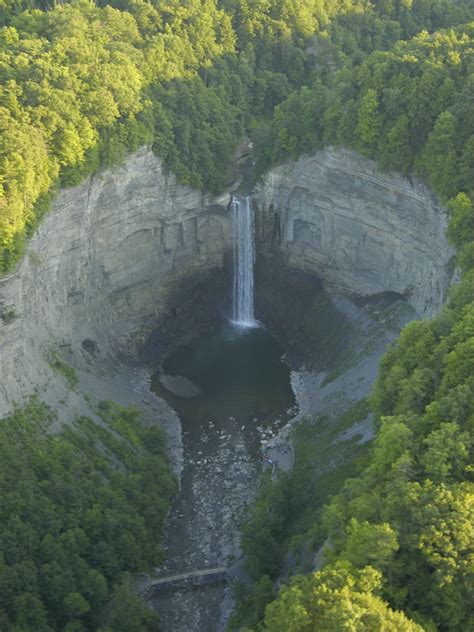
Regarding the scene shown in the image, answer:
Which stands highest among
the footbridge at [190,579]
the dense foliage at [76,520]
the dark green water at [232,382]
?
the dark green water at [232,382]

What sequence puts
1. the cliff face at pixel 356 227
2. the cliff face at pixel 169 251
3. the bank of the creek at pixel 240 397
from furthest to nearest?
1. the cliff face at pixel 356 227
2. the cliff face at pixel 169 251
3. the bank of the creek at pixel 240 397

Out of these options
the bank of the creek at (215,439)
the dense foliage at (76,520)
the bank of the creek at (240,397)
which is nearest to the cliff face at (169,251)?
the bank of the creek at (240,397)

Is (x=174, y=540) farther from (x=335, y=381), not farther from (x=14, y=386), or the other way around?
(x=335, y=381)

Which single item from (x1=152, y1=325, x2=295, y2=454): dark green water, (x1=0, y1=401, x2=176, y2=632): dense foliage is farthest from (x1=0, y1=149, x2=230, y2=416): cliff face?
(x1=152, y1=325, x2=295, y2=454): dark green water

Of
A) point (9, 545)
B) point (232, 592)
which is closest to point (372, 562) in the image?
point (232, 592)

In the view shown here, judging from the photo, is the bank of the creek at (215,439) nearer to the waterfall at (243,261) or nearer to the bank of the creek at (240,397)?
the bank of the creek at (240,397)

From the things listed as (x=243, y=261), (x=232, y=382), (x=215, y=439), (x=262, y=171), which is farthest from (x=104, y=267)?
(x=262, y=171)
